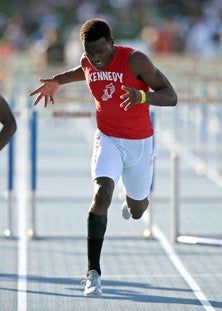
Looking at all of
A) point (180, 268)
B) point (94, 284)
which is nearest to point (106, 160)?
point (94, 284)

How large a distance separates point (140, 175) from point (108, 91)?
824 mm

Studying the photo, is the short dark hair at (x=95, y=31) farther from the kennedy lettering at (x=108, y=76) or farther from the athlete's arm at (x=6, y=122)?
the athlete's arm at (x=6, y=122)

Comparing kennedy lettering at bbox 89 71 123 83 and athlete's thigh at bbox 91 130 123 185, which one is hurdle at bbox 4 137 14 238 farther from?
kennedy lettering at bbox 89 71 123 83

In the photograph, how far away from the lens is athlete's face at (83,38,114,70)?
8273mm

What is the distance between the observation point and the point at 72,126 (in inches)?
1013

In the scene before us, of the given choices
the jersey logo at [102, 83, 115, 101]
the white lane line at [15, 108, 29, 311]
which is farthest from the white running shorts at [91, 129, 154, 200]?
the white lane line at [15, 108, 29, 311]

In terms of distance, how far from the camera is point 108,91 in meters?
8.57

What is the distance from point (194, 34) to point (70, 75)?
25672mm

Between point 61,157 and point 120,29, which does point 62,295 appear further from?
point 120,29

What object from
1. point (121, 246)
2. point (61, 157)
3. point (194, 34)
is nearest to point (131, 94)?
point (121, 246)

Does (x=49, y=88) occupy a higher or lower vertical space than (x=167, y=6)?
lower

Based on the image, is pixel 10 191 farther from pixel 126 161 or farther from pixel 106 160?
pixel 106 160

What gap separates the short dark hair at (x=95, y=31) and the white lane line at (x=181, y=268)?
2084 millimetres

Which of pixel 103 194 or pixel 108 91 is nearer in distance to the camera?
pixel 103 194
